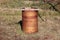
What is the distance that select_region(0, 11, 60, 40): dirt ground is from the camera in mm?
7734

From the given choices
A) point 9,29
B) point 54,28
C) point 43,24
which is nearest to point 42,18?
point 43,24

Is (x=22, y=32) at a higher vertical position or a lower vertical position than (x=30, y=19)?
lower

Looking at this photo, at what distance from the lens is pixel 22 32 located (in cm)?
814

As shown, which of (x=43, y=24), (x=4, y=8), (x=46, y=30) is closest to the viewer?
(x=46, y=30)

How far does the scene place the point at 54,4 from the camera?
1201 centimetres

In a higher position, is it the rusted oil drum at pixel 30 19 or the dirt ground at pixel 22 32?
the rusted oil drum at pixel 30 19

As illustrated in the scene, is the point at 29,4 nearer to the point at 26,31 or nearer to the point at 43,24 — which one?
the point at 43,24

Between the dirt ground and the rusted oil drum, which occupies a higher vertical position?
the rusted oil drum

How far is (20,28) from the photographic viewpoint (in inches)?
339

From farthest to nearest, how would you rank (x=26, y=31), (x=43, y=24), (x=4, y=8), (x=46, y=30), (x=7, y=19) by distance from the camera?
1. (x=4, y=8)
2. (x=7, y=19)
3. (x=43, y=24)
4. (x=46, y=30)
5. (x=26, y=31)

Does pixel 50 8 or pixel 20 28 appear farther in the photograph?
pixel 50 8

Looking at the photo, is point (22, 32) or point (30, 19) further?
point (22, 32)

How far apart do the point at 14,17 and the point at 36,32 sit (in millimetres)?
2574

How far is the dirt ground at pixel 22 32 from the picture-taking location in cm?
773
